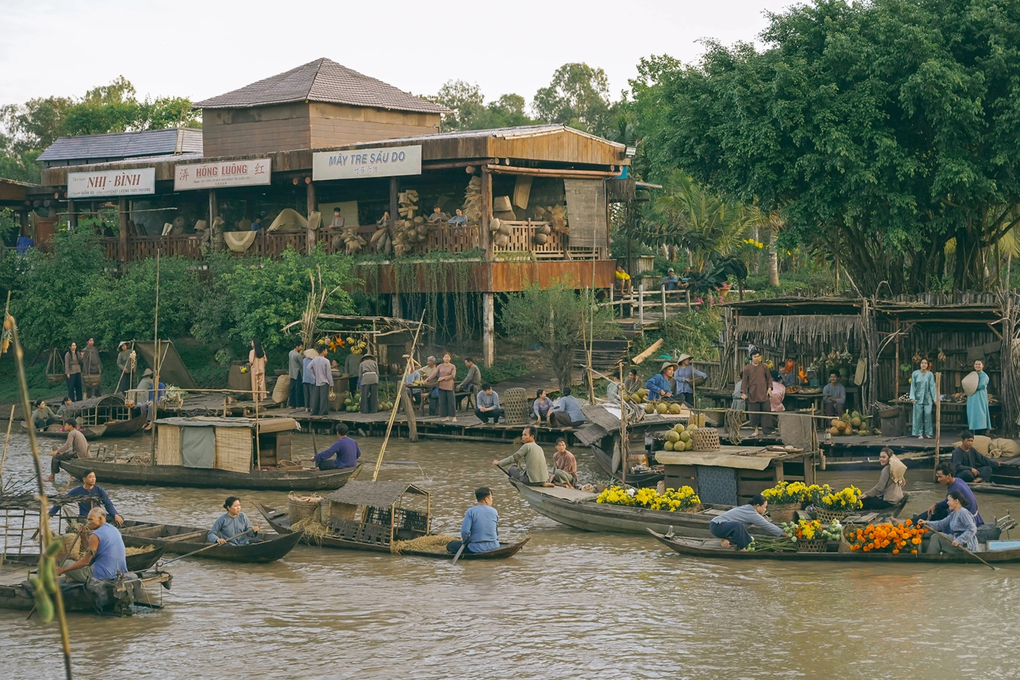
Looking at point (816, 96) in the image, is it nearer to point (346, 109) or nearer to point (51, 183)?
point (346, 109)

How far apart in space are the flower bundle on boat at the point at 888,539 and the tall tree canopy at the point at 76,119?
47.2 m

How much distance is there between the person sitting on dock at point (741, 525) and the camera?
579 inches

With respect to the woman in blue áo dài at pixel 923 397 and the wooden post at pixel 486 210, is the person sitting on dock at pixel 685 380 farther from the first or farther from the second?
the wooden post at pixel 486 210

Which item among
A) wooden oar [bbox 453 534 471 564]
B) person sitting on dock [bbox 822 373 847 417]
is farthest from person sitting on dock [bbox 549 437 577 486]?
person sitting on dock [bbox 822 373 847 417]

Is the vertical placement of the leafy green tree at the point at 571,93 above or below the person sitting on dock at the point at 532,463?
above

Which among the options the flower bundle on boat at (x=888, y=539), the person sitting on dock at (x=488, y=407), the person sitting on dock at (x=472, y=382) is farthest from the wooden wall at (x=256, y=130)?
the flower bundle on boat at (x=888, y=539)

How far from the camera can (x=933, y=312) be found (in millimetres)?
21391

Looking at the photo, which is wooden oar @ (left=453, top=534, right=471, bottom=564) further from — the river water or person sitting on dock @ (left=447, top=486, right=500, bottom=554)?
the river water

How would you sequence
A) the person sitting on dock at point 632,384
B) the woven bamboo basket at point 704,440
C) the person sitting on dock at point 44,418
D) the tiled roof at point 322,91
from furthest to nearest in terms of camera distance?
the tiled roof at point 322,91
the person sitting on dock at point 44,418
the person sitting on dock at point 632,384
the woven bamboo basket at point 704,440

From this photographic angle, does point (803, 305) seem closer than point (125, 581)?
No

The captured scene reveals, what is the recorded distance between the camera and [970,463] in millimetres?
18719

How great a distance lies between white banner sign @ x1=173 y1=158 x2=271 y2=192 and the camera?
1272 inches

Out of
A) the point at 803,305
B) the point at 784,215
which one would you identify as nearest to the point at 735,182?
the point at 784,215

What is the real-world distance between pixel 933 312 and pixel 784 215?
17.0ft
